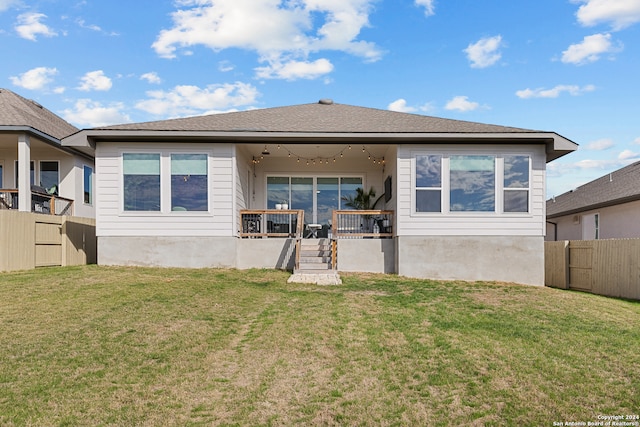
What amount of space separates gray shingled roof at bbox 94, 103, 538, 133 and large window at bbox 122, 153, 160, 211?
2.84 feet

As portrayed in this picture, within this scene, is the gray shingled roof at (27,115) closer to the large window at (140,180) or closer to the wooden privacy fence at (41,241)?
the wooden privacy fence at (41,241)

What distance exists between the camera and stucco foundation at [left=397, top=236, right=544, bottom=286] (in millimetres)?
12773

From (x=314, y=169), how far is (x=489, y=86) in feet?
22.5

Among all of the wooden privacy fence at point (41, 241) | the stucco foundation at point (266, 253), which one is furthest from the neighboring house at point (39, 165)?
the stucco foundation at point (266, 253)

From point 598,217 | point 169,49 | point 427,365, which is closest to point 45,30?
point 169,49

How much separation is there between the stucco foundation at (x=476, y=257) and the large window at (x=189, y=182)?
566 centimetres

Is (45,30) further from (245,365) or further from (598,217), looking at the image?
(598,217)

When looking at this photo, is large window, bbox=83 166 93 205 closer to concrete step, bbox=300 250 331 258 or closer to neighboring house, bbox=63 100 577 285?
neighboring house, bbox=63 100 577 285

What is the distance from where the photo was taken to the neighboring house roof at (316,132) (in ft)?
40.4

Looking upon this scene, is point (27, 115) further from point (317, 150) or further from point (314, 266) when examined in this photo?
point (314, 266)

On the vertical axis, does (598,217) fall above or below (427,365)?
above

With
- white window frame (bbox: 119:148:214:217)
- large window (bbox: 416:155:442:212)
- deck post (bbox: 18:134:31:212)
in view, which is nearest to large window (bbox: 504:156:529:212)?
large window (bbox: 416:155:442:212)

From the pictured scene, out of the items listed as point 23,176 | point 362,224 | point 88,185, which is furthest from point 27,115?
point 362,224

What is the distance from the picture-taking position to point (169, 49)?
58.6 ft
